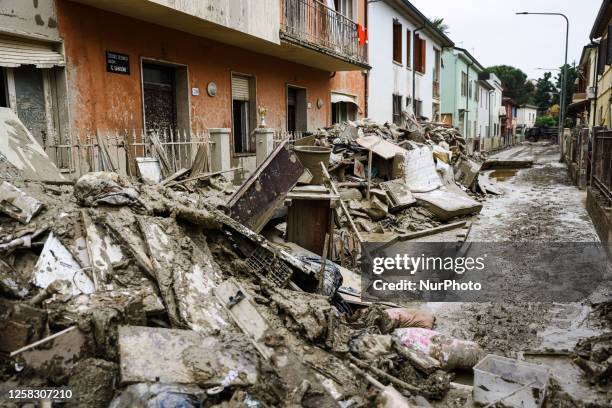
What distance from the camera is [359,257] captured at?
7.09 metres

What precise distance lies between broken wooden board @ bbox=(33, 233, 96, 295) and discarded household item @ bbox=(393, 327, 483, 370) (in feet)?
8.72

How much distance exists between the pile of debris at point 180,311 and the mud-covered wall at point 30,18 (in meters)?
1.49

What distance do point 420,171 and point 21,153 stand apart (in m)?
8.61

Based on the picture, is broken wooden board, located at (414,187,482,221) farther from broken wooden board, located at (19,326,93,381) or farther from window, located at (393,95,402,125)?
window, located at (393,95,402,125)

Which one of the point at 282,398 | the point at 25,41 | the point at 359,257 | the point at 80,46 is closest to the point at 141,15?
the point at 80,46

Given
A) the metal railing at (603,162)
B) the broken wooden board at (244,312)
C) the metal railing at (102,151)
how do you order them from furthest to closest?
the metal railing at (603,162)
the metal railing at (102,151)
the broken wooden board at (244,312)

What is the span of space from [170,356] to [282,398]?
30.4 inches

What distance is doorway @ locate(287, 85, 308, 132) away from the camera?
1411 centimetres

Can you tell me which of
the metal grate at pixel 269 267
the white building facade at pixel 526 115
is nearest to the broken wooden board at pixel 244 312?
the metal grate at pixel 269 267

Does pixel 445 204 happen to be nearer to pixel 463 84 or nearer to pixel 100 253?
pixel 100 253

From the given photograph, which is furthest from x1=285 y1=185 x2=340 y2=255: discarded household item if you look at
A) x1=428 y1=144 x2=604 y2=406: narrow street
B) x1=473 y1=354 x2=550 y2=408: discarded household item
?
x1=473 y1=354 x2=550 y2=408: discarded household item

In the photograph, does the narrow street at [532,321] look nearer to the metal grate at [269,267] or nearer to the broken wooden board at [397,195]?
the broken wooden board at [397,195]

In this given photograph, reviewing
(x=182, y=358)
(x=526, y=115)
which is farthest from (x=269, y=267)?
(x=526, y=115)

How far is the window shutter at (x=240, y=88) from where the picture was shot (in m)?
11.0
